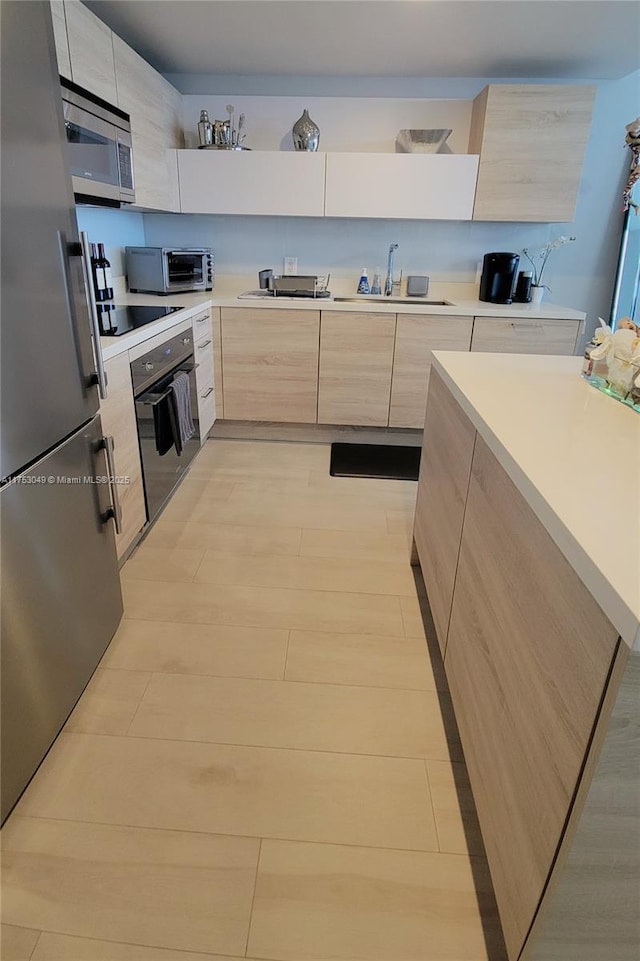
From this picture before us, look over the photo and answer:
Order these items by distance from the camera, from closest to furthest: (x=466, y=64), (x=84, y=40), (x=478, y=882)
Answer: (x=478, y=882) → (x=84, y=40) → (x=466, y=64)

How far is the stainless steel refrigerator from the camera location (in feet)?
3.53

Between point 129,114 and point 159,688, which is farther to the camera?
point 129,114

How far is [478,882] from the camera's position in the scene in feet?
3.76

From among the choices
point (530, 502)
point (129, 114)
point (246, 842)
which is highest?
point (129, 114)

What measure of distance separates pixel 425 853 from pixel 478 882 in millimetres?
118

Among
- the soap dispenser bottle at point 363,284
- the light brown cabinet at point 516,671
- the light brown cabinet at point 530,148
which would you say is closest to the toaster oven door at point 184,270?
the soap dispenser bottle at point 363,284

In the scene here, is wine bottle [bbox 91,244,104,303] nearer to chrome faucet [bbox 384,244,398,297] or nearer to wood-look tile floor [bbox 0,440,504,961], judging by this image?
wood-look tile floor [bbox 0,440,504,961]

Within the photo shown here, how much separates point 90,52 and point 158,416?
145 cm

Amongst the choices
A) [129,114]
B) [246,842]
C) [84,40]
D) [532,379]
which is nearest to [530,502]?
[532,379]

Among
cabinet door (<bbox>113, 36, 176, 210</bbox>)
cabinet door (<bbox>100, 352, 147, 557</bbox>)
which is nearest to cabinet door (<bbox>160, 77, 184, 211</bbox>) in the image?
cabinet door (<bbox>113, 36, 176, 210</bbox>)

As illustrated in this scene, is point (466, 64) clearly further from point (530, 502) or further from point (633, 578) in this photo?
point (633, 578)

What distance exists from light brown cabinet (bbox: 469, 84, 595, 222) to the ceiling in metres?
0.20

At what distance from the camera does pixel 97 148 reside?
2.22m

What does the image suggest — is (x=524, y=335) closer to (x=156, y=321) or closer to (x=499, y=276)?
(x=499, y=276)
